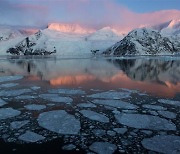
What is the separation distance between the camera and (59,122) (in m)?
7.00

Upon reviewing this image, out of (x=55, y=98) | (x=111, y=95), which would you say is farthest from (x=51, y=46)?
(x=55, y=98)

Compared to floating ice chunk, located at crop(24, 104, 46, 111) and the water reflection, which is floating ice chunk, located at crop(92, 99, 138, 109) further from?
the water reflection

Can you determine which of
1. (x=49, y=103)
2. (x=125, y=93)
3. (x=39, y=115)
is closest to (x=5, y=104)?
(x=49, y=103)

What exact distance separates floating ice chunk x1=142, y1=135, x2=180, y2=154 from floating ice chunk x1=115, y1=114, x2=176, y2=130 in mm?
713

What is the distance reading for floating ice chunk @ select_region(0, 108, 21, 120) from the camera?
7.57 m

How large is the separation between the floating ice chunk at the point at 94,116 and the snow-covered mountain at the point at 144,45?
90165mm

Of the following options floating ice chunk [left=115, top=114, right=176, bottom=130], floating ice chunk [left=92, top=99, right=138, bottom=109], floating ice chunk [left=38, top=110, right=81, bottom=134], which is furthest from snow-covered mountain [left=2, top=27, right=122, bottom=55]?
floating ice chunk [left=115, top=114, right=176, bottom=130]

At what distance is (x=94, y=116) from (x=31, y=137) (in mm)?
2240

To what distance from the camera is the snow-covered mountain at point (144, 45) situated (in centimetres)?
10075

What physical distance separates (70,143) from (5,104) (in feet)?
14.6

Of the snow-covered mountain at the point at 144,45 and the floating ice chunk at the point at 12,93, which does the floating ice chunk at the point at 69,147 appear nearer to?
the floating ice chunk at the point at 12,93

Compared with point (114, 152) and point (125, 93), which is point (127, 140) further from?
point (125, 93)

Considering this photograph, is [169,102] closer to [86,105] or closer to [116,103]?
[116,103]

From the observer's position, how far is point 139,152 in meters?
5.14
